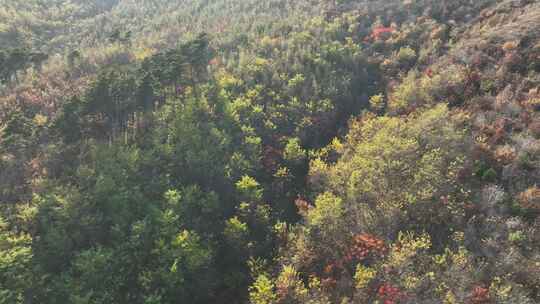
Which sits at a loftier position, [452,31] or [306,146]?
[452,31]

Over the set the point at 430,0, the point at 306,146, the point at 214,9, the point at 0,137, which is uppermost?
the point at 430,0

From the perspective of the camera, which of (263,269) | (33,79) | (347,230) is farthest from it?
(33,79)

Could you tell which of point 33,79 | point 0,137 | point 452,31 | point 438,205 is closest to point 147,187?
point 0,137

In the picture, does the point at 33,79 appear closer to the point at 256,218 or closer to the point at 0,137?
the point at 0,137

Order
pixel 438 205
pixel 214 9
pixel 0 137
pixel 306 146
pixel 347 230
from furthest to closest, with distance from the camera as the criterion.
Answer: pixel 214 9 < pixel 306 146 < pixel 0 137 < pixel 347 230 < pixel 438 205

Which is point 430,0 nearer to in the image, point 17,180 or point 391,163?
point 391,163

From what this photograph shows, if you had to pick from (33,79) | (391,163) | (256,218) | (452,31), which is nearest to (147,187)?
(256,218)

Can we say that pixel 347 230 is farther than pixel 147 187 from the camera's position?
No
